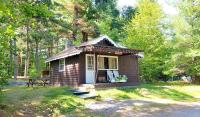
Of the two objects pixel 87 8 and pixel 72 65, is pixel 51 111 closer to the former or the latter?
pixel 72 65

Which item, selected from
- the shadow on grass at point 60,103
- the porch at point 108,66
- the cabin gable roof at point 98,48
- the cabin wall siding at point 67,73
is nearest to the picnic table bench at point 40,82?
the cabin wall siding at point 67,73

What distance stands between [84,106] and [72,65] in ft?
27.2

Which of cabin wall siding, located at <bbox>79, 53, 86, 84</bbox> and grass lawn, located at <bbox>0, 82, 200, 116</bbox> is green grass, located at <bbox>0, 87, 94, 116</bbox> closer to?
grass lawn, located at <bbox>0, 82, 200, 116</bbox>

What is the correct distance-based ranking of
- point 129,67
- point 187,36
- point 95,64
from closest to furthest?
point 95,64
point 129,67
point 187,36

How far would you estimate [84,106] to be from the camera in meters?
16.3

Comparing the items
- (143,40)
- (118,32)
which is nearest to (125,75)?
(143,40)

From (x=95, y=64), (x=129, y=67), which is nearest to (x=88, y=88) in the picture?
(x=95, y=64)

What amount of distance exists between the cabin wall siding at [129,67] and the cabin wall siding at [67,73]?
414 cm

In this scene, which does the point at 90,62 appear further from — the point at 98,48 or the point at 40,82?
the point at 40,82

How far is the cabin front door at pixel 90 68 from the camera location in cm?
2347

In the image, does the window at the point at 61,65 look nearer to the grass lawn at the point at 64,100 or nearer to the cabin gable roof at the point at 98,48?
the cabin gable roof at the point at 98,48

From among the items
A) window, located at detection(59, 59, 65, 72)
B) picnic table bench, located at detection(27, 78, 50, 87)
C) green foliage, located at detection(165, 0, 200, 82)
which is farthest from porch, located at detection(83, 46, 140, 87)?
picnic table bench, located at detection(27, 78, 50, 87)

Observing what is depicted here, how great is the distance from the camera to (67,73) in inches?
992

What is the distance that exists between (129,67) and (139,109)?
12.2 m
